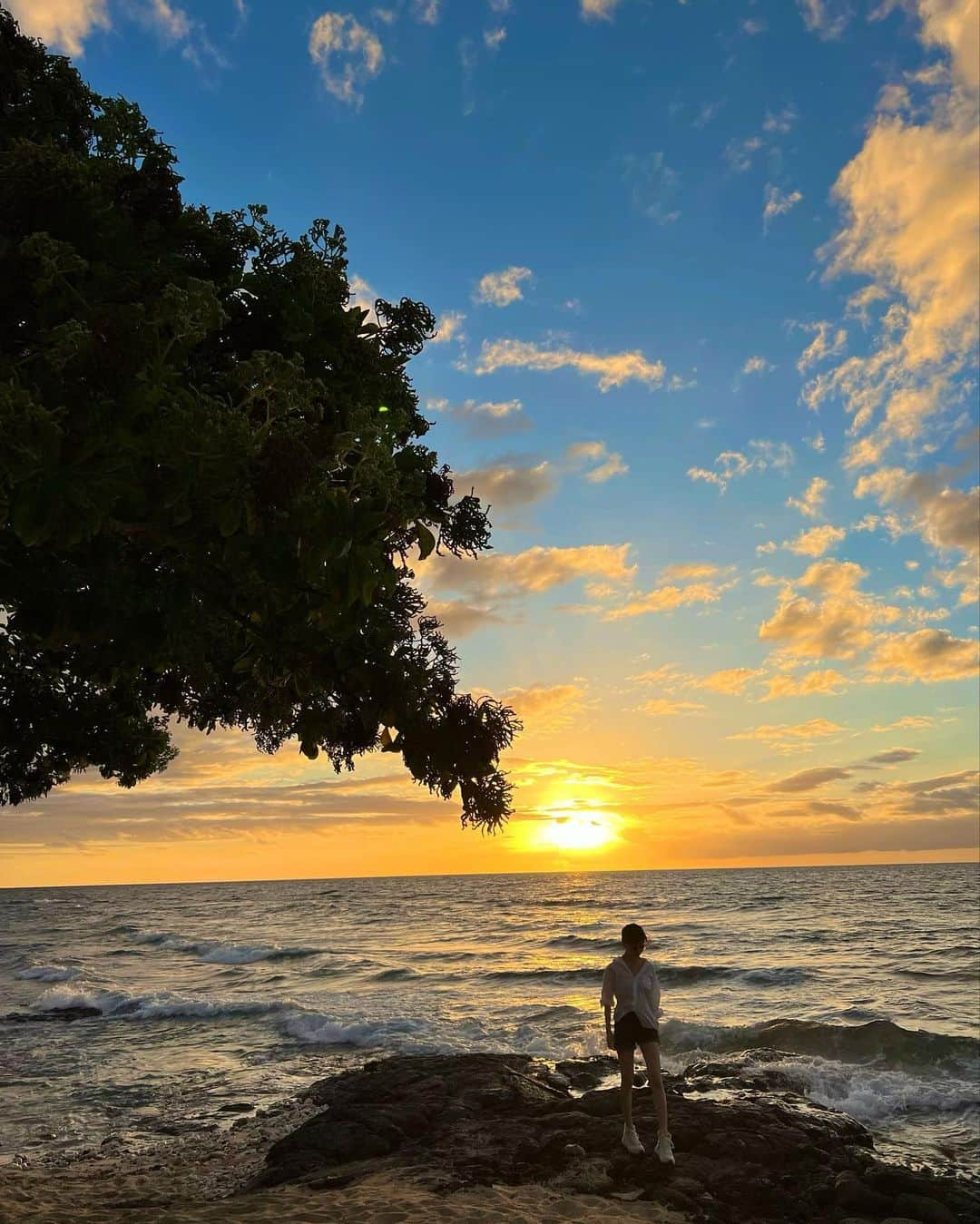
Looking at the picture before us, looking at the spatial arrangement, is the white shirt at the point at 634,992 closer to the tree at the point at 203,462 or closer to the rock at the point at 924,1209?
the rock at the point at 924,1209

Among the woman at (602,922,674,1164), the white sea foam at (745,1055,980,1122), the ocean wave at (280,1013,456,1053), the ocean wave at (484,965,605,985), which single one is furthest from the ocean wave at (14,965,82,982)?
the woman at (602,922,674,1164)

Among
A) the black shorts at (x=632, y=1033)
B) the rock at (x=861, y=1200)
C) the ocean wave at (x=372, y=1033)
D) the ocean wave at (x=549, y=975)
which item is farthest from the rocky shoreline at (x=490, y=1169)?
the ocean wave at (x=549, y=975)

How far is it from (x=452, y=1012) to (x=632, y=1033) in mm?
18747

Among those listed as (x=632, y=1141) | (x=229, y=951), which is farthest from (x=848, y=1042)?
(x=229, y=951)

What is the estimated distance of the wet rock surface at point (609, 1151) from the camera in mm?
10570

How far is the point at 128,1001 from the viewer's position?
30.0 meters

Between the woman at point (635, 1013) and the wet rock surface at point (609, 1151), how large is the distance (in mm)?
919

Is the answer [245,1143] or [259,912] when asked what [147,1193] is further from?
[259,912]

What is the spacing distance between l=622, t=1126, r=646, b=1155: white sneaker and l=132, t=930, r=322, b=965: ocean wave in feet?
116

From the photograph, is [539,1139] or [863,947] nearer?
[539,1139]

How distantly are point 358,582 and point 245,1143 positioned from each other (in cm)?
1178

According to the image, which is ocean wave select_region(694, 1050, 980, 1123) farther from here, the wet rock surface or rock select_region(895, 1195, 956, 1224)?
rock select_region(895, 1195, 956, 1224)

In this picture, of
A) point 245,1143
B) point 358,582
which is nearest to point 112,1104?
point 245,1143

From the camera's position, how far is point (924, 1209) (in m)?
10.4
